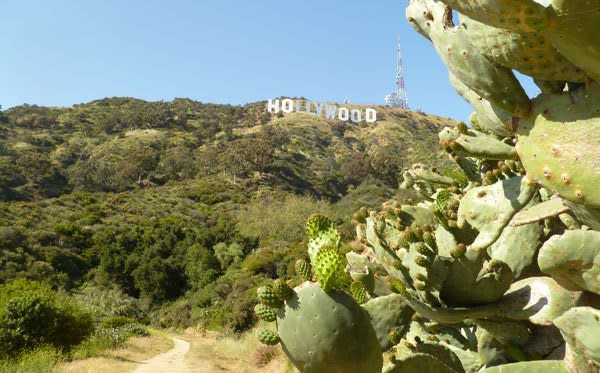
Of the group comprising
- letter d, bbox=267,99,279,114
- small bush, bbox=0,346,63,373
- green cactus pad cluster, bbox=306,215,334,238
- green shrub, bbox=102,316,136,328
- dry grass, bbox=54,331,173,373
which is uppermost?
letter d, bbox=267,99,279,114

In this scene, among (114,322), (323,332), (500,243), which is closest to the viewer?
(323,332)

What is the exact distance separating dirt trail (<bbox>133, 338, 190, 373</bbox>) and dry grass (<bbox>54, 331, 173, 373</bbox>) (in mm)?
213

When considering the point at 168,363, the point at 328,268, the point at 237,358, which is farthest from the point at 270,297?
the point at 168,363

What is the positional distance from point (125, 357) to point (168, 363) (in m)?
1.34

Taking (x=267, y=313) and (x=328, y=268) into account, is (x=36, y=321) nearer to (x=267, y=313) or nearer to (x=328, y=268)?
(x=267, y=313)

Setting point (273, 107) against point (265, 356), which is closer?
point (265, 356)

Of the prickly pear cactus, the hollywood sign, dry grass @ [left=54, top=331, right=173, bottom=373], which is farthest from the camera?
the hollywood sign

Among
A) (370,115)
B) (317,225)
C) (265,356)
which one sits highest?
(370,115)

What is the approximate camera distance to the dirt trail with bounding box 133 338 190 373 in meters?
11.0

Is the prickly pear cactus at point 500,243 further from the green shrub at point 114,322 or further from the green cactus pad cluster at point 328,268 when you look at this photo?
the green shrub at point 114,322

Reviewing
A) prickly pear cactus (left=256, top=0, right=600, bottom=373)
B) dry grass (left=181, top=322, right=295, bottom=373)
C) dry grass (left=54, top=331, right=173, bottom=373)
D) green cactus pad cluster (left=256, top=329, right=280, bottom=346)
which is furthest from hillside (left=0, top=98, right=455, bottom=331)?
green cactus pad cluster (left=256, top=329, right=280, bottom=346)

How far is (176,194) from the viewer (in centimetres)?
3909

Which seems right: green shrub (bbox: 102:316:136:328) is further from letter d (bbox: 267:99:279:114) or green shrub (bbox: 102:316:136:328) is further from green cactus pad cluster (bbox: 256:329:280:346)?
letter d (bbox: 267:99:279:114)

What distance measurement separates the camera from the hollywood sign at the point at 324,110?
72000mm
